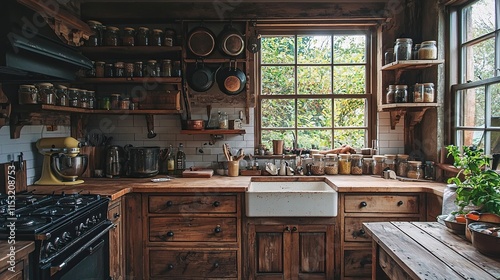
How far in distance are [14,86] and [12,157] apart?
1.75ft

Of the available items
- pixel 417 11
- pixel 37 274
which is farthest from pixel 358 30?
pixel 37 274

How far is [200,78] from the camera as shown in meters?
3.48

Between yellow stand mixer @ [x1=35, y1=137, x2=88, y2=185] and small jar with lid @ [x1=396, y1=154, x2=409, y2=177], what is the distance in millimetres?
2849

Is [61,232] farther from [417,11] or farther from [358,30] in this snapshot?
[417,11]

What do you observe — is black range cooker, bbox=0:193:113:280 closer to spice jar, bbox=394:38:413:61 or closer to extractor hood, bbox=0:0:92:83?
extractor hood, bbox=0:0:92:83

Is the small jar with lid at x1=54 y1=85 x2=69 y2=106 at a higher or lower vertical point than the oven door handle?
higher

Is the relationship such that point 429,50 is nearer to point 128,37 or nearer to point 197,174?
point 197,174

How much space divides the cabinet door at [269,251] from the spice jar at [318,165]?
0.82m

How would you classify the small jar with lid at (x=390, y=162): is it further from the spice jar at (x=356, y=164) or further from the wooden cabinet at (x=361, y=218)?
the wooden cabinet at (x=361, y=218)

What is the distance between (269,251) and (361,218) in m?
0.79

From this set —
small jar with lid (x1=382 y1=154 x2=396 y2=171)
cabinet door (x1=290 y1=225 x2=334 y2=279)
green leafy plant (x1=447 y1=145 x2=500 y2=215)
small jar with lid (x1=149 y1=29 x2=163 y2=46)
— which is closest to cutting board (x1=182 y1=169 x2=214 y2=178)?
cabinet door (x1=290 y1=225 x2=334 y2=279)

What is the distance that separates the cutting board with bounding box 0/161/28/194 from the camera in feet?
8.11

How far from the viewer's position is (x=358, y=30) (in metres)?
3.62

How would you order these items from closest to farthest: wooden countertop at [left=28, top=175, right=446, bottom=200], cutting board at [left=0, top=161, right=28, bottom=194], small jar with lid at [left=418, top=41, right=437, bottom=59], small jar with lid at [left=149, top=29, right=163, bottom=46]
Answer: cutting board at [left=0, top=161, right=28, bottom=194] < wooden countertop at [left=28, top=175, right=446, bottom=200] < small jar with lid at [left=418, top=41, right=437, bottom=59] < small jar with lid at [left=149, top=29, right=163, bottom=46]
